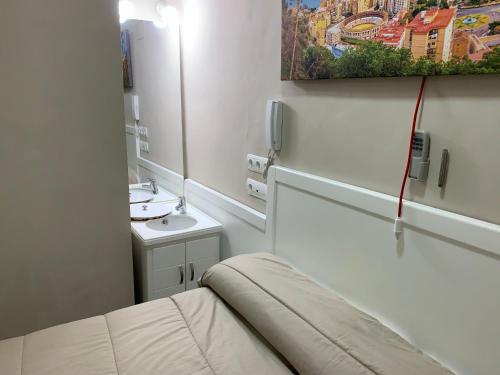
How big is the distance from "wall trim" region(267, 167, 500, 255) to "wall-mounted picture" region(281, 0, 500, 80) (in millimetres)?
388

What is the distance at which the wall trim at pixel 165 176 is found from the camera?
271 centimetres

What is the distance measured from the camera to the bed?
3.63 ft

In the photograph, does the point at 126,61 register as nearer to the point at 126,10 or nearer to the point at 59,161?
the point at 126,10

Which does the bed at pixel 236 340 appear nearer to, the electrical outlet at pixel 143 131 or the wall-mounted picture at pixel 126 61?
the electrical outlet at pixel 143 131

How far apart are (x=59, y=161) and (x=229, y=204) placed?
2.94ft

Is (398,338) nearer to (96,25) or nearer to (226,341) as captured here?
(226,341)

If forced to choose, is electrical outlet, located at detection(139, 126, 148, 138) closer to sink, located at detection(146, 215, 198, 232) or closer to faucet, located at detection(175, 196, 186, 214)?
faucet, located at detection(175, 196, 186, 214)

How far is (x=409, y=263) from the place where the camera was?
1213mm

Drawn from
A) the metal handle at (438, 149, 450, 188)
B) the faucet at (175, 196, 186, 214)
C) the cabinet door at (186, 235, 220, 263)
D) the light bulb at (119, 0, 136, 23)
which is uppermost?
the light bulb at (119, 0, 136, 23)

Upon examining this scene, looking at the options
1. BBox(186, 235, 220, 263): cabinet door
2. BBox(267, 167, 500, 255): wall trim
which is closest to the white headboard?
BBox(267, 167, 500, 255): wall trim

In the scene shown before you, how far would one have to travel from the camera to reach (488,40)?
95 centimetres

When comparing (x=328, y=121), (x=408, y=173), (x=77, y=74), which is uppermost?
(x=77, y=74)

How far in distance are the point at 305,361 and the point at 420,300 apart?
1.33 ft

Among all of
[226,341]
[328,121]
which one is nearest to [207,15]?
[328,121]
